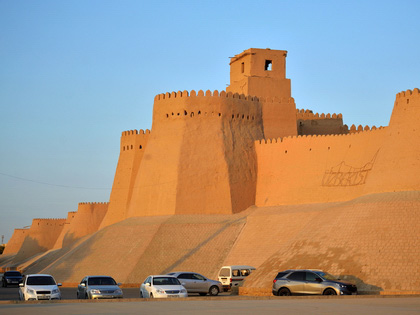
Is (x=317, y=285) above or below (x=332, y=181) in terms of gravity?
below

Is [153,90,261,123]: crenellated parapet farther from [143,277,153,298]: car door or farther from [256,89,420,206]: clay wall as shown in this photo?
[143,277,153,298]: car door

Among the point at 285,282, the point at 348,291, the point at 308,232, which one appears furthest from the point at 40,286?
the point at 308,232

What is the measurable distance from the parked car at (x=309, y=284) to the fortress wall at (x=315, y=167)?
10.8 meters

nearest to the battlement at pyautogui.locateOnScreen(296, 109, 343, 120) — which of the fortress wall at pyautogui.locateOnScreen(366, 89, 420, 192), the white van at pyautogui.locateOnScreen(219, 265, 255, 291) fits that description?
the fortress wall at pyautogui.locateOnScreen(366, 89, 420, 192)

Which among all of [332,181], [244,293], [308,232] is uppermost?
[332,181]

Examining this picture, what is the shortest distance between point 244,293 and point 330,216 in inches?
238

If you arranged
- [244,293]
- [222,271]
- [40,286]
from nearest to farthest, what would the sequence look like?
1. [40,286]
2. [244,293]
3. [222,271]

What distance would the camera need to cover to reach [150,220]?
47.7m

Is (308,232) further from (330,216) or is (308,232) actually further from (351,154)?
(351,154)

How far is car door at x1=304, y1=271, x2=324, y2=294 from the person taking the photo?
28.4 meters

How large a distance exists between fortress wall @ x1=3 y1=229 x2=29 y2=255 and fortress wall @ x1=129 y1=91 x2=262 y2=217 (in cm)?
4296

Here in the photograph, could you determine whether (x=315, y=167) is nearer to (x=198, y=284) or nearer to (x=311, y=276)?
(x=198, y=284)

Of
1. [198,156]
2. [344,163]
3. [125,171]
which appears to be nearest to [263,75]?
[198,156]

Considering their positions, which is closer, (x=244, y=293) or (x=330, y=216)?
(x=244, y=293)
